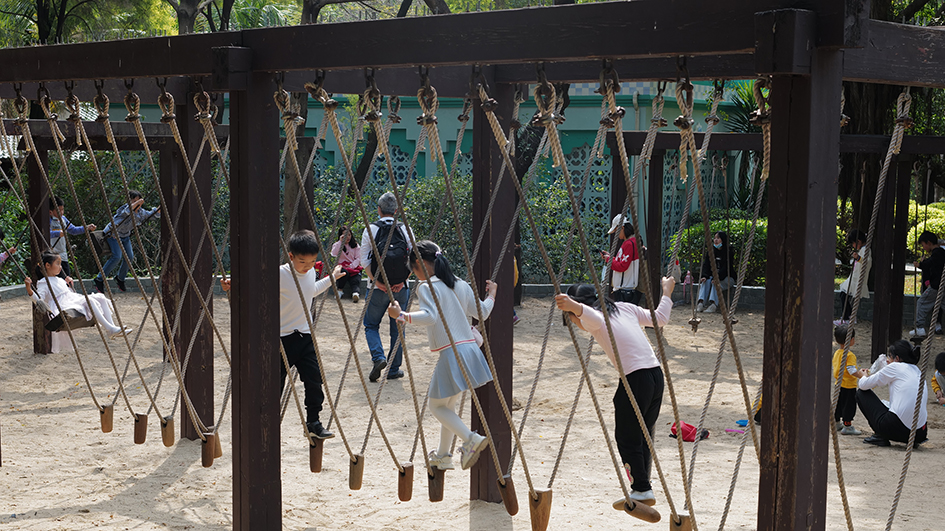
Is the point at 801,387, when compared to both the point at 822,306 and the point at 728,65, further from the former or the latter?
the point at 728,65

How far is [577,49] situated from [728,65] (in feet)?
4.51

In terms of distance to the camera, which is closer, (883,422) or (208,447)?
(208,447)

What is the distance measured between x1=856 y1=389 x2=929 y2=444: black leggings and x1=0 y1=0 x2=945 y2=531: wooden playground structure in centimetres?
281

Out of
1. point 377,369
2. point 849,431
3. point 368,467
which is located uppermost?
point 377,369

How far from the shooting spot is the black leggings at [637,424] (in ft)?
13.3

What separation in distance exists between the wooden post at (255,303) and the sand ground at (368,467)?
1161mm

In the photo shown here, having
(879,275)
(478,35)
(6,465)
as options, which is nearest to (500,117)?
(478,35)

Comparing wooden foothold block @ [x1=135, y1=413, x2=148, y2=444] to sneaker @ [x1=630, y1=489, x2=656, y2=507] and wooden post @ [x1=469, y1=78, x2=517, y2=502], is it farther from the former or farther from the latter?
sneaker @ [x1=630, y1=489, x2=656, y2=507]

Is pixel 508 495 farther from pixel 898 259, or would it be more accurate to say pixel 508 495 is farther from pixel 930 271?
pixel 930 271

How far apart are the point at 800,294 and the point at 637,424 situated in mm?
1929

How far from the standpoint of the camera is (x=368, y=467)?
218 inches

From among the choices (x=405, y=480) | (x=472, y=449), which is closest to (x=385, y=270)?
(x=472, y=449)

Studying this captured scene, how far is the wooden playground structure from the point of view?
223 cm

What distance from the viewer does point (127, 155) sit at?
15.3 m
